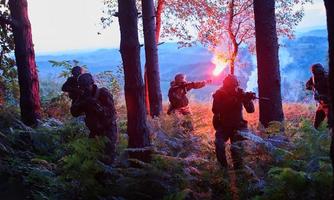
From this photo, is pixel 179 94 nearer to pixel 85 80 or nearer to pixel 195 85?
pixel 195 85

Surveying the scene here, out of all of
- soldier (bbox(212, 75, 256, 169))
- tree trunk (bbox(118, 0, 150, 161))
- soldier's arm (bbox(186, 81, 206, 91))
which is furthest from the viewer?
soldier's arm (bbox(186, 81, 206, 91))

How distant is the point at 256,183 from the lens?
698 cm

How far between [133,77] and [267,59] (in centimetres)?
355

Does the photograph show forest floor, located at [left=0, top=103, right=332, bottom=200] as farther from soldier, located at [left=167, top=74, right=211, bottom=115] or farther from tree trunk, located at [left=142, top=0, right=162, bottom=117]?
tree trunk, located at [left=142, top=0, right=162, bottom=117]

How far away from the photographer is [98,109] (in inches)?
338

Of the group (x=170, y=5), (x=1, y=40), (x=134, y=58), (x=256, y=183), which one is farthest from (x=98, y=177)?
(x=170, y=5)

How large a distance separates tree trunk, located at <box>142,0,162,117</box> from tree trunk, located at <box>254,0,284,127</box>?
5056 millimetres

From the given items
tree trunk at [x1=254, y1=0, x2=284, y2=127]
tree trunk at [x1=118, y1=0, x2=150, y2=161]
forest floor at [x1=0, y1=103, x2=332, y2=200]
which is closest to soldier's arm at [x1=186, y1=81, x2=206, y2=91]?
tree trunk at [x1=254, y1=0, x2=284, y2=127]

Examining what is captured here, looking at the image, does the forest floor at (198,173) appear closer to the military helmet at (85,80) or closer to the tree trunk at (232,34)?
the military helmet at (85,80)

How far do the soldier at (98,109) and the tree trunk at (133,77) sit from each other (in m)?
0.53

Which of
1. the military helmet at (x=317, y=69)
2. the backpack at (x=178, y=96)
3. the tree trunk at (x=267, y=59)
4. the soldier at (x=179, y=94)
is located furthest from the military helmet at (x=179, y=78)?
the military helmet at (x=317, y=69)

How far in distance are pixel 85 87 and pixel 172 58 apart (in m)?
103

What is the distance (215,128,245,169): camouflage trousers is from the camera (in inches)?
340

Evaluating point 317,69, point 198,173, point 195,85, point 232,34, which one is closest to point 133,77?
point 198,173
